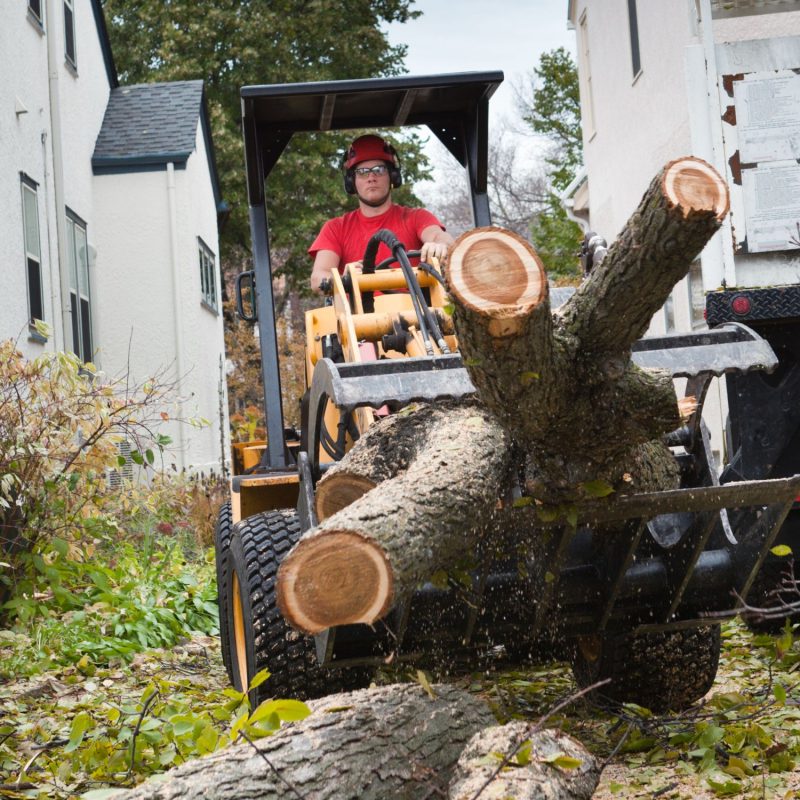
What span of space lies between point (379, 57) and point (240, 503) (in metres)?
27.1

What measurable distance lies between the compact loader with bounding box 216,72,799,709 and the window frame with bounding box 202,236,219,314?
Answer: 43.1 feet

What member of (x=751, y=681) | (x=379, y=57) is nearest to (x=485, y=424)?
(x=751, y=681)

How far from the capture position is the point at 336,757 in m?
3.16

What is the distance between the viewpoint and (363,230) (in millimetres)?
6188

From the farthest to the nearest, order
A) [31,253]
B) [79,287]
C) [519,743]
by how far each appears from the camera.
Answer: [79,287]
[31,253]
[519,743]

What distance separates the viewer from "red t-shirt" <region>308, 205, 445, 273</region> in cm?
616

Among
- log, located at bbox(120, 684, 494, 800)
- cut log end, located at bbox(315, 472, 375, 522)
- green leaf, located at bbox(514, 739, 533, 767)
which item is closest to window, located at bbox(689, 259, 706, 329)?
cut log end, located at bbox(315, 472, 375, 522)

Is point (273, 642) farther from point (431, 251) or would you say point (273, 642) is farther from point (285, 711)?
point (431, 251)

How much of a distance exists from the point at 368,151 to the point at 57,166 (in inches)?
293

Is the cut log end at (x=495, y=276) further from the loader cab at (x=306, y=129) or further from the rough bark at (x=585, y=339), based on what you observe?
the loader cab at (x=306, y=129)

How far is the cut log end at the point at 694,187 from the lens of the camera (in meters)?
2.82

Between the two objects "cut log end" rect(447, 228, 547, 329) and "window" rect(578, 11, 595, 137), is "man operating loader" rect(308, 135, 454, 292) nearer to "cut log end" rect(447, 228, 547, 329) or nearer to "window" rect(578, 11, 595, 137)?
"cut log end" rect(447, 228, 547, 329)

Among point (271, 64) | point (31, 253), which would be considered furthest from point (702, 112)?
point (271, 64)

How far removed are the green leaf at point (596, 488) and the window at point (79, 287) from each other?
10.5 metres
